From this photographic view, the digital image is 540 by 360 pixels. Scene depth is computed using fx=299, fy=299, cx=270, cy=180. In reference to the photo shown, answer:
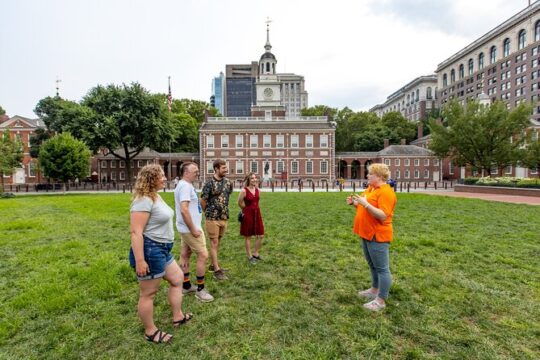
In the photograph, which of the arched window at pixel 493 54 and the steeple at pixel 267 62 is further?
the arched window at pixel 493 54

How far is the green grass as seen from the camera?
3150mm

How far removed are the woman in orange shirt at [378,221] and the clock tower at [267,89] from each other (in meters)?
52.4

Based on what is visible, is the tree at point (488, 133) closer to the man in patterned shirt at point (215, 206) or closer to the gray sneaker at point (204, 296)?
the man in patterned shirt at point (215, 206)

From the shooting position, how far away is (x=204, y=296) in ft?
14.0

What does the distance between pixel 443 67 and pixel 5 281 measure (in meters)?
107

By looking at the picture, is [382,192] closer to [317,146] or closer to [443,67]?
[317,146]

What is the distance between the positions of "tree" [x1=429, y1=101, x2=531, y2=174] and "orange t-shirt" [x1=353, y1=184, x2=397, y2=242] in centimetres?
3040

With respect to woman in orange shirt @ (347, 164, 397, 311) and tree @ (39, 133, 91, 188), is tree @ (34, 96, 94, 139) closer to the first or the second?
tree @ (39, 133, 91, 188)

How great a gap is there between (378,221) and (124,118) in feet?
110

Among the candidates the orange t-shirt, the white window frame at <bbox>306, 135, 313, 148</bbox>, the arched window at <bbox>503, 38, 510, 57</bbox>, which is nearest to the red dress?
the orange t-shirt

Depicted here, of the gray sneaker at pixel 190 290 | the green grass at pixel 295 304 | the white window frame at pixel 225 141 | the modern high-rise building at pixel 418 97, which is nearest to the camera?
the green grass at pixel 295 304

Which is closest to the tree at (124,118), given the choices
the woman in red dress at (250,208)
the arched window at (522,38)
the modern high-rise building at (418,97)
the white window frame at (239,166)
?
the white window frame at (239,166)

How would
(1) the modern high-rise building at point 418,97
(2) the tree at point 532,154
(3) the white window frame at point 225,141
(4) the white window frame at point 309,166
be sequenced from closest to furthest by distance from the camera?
(2) the tree at point 532,154, (4) the white window frame at point 309,166, (3) the white window frame at point 225,141, (1) the modern high-rise building at point 418,97

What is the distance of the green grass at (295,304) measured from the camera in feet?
10.3
